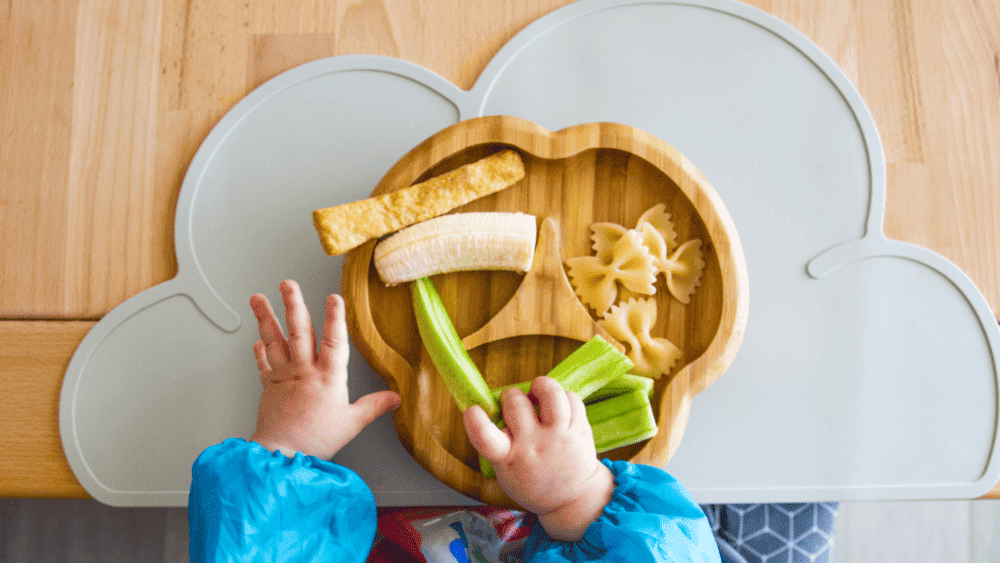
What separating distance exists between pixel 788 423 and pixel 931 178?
451mm

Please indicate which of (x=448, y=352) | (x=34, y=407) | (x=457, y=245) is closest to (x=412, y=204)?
(x=457, y=245)

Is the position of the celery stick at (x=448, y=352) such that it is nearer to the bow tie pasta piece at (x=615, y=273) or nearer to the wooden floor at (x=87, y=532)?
the bow tie pasta piece at (x=615, y=273)

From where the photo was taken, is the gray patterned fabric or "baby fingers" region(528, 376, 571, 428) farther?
Answer: the gray patterned fabric

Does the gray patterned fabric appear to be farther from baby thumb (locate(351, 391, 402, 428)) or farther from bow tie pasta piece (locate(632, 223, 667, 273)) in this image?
baby thumb (locate(351, 391, 402, 428))

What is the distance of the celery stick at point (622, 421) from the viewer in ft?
2.32

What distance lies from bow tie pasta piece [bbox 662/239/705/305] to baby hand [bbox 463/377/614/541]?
0.22m

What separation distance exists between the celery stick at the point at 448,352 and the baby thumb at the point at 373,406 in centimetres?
7

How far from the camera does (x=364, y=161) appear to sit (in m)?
0.85

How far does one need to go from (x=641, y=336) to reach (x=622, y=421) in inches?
4.6

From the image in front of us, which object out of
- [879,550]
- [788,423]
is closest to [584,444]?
[788,423]

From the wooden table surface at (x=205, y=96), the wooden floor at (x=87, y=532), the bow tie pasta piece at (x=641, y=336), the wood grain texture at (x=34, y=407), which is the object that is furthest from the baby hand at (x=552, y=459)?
the wooden floor at (x=87, y=532)

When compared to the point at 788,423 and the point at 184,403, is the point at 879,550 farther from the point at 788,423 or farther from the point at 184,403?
the point at 184,403

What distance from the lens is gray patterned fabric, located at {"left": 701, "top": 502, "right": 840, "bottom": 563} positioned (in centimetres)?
85

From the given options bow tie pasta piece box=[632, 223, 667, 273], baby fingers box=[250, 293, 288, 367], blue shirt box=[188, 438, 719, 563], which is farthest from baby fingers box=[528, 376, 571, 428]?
baby fingers box=[250, 293, 288, 367]
